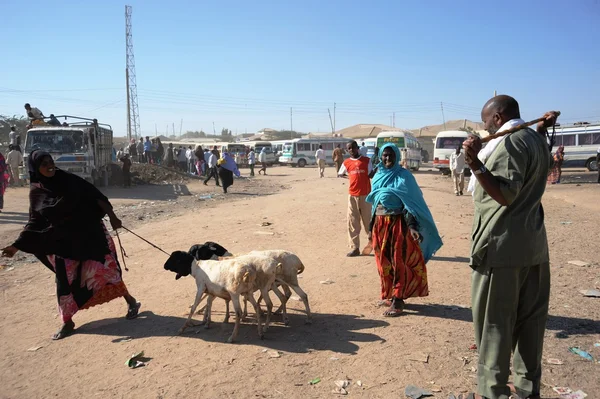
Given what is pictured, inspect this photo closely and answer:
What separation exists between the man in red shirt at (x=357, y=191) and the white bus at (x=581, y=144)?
24.1m

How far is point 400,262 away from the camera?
491 centimetres

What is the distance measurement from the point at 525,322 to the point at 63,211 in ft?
13.5

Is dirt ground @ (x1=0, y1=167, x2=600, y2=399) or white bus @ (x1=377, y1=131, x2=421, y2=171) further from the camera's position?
white bus @ (x1=377, y1=131, x2=421, y2=171)

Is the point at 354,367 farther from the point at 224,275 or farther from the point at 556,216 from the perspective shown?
the point at 556,216

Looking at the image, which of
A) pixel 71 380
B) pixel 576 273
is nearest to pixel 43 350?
pixel 71 380

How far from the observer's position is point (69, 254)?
4797 mm

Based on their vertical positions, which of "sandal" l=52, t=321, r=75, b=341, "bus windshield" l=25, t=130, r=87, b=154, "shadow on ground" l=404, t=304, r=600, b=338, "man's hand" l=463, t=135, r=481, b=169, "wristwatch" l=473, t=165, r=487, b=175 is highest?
"bus windshield" l=25, t=130, r=87, b=154

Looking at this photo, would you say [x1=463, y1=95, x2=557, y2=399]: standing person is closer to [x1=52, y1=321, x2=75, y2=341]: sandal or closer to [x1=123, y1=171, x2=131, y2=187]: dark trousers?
[x1=52, y1=321, x2=75, y2=341]: sandal

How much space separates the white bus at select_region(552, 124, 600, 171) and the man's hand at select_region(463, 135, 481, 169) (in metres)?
28.1

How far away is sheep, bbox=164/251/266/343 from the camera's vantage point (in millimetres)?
4371

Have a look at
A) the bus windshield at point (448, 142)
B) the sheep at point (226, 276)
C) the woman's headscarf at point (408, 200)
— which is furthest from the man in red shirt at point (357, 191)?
the bus windshield at point (448, 142)

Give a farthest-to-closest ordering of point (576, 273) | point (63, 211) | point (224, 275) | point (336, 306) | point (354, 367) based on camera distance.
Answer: point (576, 273) < point (336, 306) < point (63, 211) < point (224, 275) < point (354, 367)

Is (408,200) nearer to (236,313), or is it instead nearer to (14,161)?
(236,313)

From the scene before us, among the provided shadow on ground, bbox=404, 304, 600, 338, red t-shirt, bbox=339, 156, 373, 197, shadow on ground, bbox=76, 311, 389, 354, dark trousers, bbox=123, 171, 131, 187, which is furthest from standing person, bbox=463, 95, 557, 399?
dark trousers, bbox=123, 171, 131, 187
